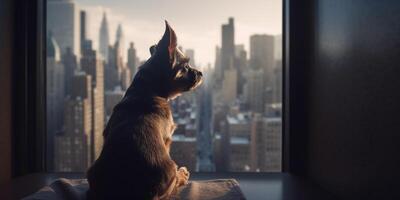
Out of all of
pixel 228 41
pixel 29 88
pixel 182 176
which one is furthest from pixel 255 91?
pixel 29 88

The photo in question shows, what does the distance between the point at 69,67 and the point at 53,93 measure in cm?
21

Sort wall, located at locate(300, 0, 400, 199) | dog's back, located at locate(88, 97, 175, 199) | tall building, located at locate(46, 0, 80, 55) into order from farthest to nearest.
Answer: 1. tall building, located at locate(46, 0, 80, 55)
2. dog's back, located at locate(88, 97, 175, 199)
3. wall, located at locate(300, 0, 400, 199)

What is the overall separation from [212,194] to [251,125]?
60cm

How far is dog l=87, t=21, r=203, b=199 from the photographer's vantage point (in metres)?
1.45

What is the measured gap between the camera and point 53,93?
244 centimetres

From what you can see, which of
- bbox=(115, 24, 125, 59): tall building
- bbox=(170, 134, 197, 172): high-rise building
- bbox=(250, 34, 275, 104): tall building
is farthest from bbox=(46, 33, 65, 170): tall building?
bbox=(250, 34, 275, 104): tall building

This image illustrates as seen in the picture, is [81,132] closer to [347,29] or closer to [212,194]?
[212,194]

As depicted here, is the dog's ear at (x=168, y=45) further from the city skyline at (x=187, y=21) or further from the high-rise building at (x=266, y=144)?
the high-rise building at (x=266, y=144)

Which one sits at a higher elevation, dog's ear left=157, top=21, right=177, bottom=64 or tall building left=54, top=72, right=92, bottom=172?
dog's ear left=157, top=21, right=177, bottom=64

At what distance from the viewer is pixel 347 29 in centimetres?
165

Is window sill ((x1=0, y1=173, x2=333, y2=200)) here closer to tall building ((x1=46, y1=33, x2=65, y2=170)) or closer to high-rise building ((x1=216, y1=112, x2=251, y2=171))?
high-rise building ((x1=216, y1=112, x2=251, y2=171))

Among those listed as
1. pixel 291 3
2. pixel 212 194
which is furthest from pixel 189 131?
pixel 291 3

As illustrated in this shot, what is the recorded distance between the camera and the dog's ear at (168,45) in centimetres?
183

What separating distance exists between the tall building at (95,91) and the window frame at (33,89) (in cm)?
29
